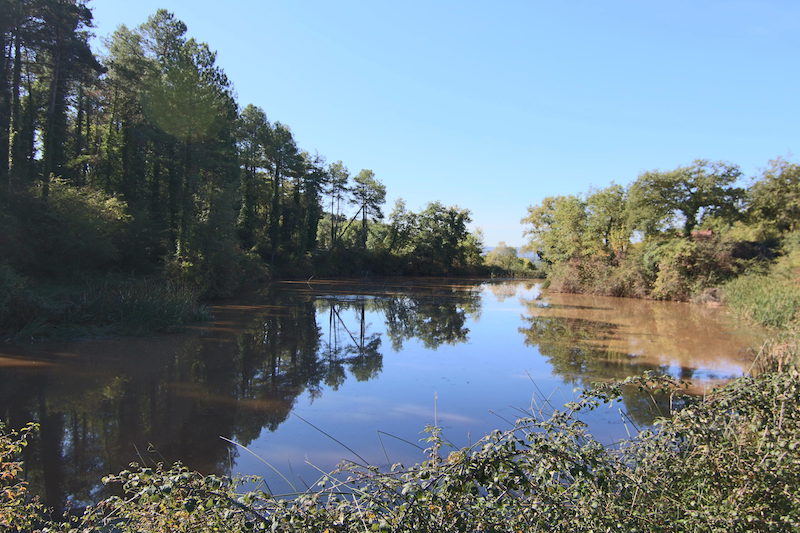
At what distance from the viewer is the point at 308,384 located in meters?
8.91

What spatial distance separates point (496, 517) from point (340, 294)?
84.3 feet

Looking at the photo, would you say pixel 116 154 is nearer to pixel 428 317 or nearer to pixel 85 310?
pixel 85 310

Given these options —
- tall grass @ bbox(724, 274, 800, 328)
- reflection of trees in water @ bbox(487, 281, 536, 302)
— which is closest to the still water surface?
tall grass @ bbox(724, 274, 800, 328)

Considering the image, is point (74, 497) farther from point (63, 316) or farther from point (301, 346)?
point (63, 316)

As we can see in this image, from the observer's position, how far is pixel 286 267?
131ft

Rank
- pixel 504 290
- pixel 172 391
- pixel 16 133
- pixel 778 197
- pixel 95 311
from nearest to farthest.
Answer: pixel 172 391
pixel 95 311
pixel 16 133
pixel 778 197
pixel 504 290

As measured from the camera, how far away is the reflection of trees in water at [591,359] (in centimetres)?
752

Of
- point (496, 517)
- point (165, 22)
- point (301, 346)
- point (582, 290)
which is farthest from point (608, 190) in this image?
point (496, 517)

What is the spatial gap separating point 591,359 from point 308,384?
6.72 meters

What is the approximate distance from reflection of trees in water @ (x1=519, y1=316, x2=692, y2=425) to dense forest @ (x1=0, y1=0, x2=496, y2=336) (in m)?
10.8

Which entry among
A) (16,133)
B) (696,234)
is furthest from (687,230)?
(16,133)

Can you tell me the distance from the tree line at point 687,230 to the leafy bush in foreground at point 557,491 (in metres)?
24.0

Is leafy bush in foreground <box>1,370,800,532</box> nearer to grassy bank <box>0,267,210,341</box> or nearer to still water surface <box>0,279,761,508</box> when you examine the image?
still water surface <box>0,279,761,508</box>

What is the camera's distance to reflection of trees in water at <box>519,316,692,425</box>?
752cm
